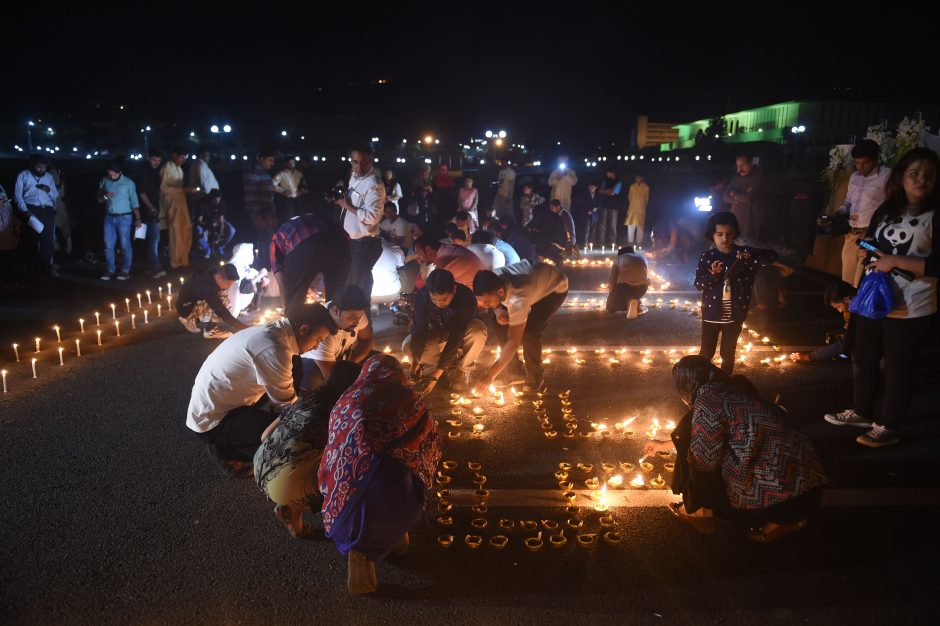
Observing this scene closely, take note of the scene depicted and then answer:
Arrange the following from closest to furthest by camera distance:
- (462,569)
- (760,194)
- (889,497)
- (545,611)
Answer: (545,611) → (462,569) → (889,497) → (760,194)

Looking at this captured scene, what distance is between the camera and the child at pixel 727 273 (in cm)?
522

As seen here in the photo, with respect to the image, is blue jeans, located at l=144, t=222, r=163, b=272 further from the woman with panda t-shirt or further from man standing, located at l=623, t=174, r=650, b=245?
the woman with panda t-shirt

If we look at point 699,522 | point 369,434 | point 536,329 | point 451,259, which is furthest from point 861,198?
point 369,434

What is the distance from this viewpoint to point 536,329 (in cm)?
564

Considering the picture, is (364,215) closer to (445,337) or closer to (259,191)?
(445,337)

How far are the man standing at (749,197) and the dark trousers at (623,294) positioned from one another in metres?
2.70

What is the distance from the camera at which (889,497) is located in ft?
12.9

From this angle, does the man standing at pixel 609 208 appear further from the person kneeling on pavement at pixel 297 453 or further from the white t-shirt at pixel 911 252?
the person kneeling on pavement at pixel 297 453

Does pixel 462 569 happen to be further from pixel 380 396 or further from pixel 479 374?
pixel 479 374

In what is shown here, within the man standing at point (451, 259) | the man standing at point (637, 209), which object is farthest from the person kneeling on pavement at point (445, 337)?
the man standing at point (637, 209)

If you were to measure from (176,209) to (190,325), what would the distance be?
14.7 ft

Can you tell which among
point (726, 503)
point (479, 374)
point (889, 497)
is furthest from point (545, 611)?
point (479, 374)

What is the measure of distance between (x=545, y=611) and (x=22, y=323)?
7.64 m

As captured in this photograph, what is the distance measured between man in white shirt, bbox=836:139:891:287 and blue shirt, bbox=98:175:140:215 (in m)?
9.79
